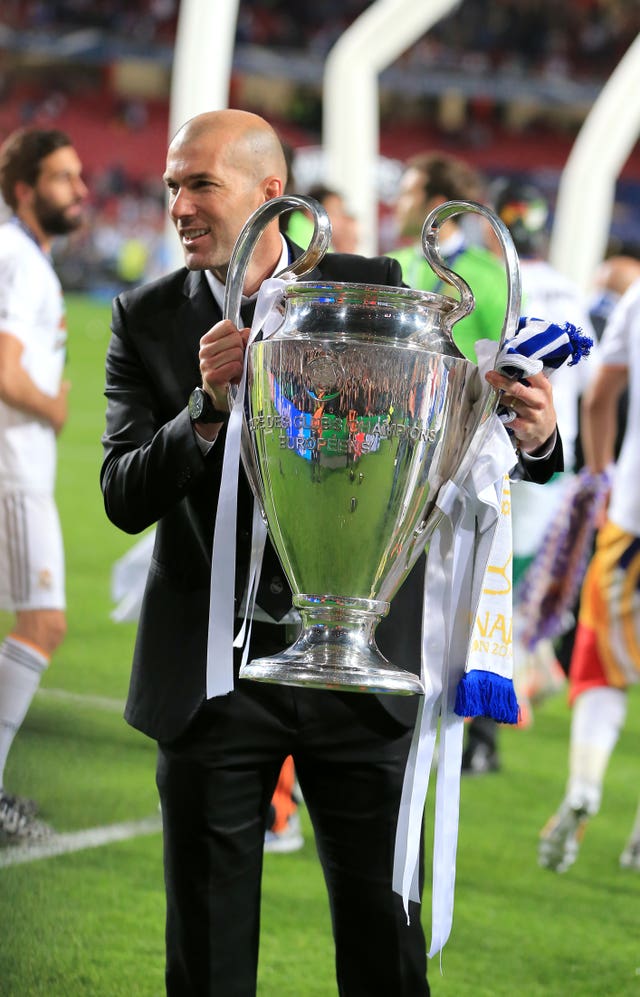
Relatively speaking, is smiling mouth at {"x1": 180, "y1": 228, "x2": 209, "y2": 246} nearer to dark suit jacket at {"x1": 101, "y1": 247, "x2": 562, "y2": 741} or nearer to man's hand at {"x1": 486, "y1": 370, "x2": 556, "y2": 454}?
dark suit jacket at {"x1": 101, "y1": 247, "x2": 562, "y2": 741}

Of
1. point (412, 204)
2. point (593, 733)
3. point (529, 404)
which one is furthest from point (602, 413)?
point (529, 404)

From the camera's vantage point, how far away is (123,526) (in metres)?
1.86

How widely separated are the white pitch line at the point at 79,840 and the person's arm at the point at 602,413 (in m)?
1.61

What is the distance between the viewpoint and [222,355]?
1.61m

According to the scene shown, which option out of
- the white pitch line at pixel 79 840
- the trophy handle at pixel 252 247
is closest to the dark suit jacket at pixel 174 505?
the trophy handle at pixel 252 247

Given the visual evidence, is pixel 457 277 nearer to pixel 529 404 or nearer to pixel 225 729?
pixel 529 404

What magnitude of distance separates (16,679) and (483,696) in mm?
1998

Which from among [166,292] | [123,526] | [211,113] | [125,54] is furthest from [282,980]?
[125,54]

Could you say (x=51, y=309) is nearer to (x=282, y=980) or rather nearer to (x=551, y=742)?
(x=282, y=980)

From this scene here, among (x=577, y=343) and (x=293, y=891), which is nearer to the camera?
(x=577, y=343)

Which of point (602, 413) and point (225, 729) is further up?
point (602, 413)

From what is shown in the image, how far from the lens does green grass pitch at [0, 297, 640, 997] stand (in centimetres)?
283

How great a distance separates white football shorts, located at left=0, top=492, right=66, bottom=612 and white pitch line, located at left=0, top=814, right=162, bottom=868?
1.91 feet

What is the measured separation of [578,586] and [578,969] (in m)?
1.72
